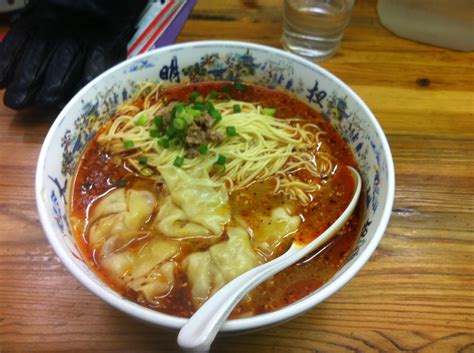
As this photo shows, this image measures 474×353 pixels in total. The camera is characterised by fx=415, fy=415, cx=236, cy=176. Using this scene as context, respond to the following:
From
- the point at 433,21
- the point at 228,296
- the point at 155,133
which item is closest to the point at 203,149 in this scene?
the point at 155,133

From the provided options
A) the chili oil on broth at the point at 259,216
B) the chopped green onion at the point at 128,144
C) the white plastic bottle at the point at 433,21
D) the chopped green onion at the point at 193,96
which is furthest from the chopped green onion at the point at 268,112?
the white plastic bottle at the point at 433,21

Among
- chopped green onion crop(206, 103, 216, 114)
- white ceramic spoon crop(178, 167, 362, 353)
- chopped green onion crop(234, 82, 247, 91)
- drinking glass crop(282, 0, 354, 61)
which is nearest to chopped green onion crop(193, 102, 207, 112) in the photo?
chopped green onion crop(206, 103, 216, 114)

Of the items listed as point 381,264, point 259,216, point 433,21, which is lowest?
point 381,264

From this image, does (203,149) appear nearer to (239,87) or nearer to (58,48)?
(239,87)

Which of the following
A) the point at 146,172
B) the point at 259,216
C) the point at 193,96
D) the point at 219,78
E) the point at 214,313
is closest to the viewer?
the point at 214,313

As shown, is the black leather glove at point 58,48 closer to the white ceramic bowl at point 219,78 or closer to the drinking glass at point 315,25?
the white ceramic bowl at point 219,78

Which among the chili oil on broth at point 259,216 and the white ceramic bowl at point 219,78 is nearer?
the white ceramic bowl at point 219,78
